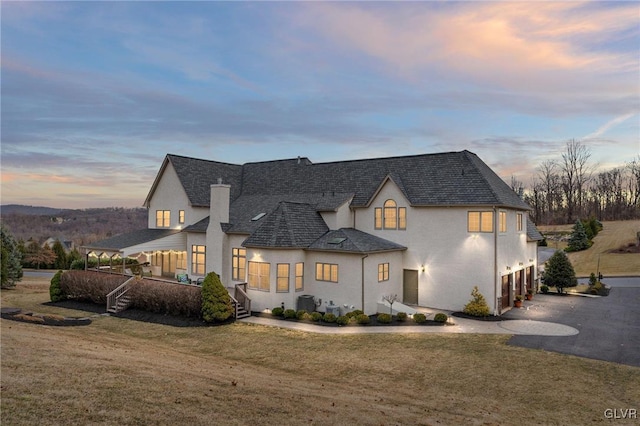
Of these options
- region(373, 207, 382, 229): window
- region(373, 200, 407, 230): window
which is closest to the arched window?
region(373, 200, 407, 230): window

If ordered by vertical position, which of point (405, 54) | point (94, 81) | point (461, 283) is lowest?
point (461, 283)

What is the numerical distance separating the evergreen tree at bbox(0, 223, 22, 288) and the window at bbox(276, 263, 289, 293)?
2600 centimetres

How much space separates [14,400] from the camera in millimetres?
8398

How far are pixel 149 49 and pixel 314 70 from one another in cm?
1040

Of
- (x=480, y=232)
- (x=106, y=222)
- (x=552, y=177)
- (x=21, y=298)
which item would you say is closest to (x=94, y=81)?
(x=21, y=298)

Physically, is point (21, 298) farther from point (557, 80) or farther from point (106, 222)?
point (106, 222)

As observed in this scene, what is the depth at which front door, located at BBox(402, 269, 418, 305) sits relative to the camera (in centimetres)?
2608

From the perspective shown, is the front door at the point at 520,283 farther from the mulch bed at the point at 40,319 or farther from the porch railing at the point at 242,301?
the mulch bed at the point at 40,319

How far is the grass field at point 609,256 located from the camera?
44075mm

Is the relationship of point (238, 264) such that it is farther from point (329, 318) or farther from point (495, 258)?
point (495, 258)

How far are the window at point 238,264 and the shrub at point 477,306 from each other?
45.6ft

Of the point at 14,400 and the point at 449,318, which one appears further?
the point at 449,318

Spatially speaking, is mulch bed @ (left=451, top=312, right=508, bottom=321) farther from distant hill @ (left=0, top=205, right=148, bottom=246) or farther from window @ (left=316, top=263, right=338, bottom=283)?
distant hill @ (left=0, top=205, right=148, bottom=246)

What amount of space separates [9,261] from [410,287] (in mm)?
34569
